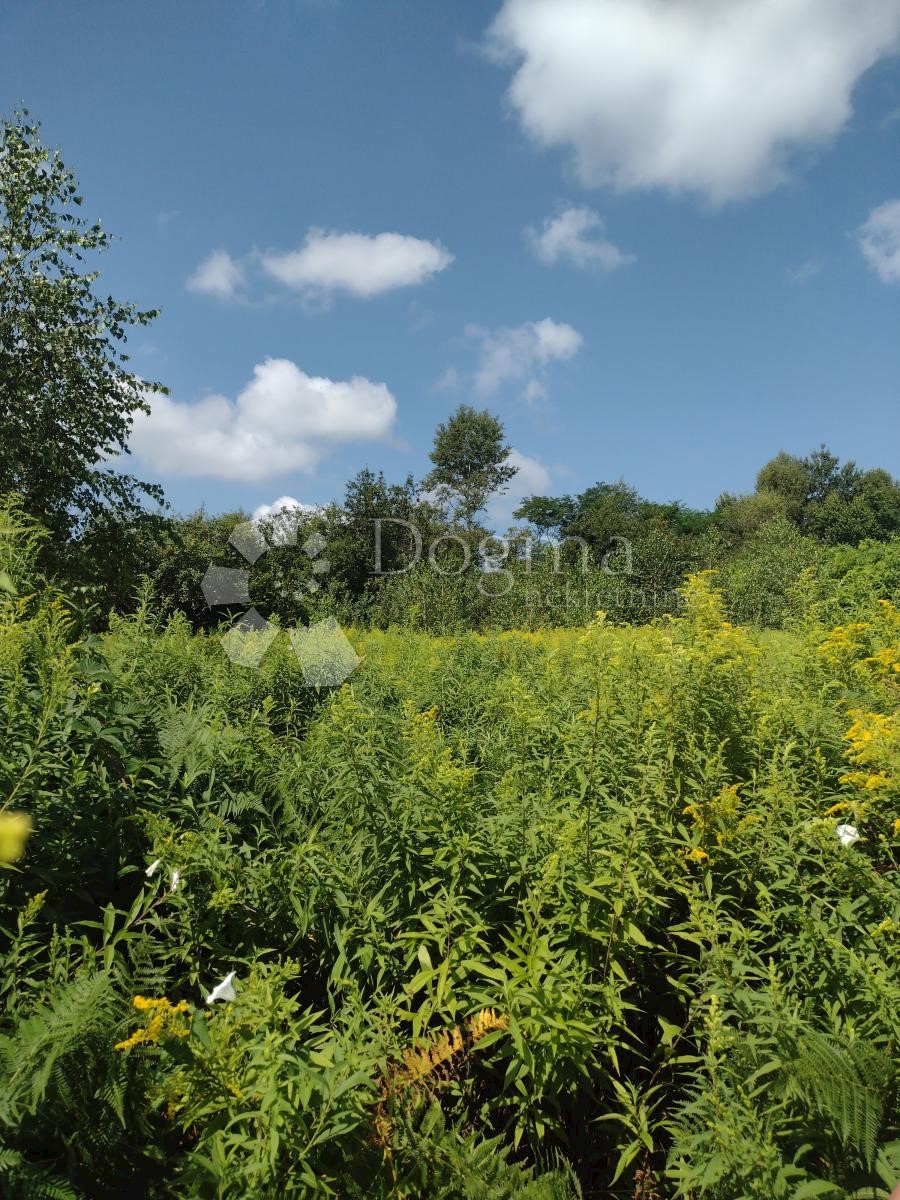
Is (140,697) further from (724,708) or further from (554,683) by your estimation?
(724,708)

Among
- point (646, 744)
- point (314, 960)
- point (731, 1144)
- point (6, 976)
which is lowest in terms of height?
point (314, 960)

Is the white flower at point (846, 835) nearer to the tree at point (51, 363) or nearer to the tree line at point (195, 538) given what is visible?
the tree line at point (195, 538)

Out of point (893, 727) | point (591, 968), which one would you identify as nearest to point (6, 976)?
point (591, 968)

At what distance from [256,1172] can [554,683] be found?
3360 mm

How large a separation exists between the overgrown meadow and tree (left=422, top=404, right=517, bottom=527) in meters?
40.6

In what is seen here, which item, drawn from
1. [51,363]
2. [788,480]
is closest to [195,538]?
[51,363]

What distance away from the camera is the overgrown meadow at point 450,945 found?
62.2 inches

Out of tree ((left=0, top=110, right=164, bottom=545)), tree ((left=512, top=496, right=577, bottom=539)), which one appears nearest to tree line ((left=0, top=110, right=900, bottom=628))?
tree ((left=0, top=110, right=164, bottom=545))

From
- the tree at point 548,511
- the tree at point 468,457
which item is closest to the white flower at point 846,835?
the tree at point 468,457

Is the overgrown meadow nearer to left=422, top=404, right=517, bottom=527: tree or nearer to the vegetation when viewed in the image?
the vegetation

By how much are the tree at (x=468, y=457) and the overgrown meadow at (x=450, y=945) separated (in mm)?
40597

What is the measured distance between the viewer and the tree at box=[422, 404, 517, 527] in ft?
144

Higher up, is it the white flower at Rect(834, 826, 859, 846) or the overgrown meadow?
the white flower at Rect(834, 826, 859, 846)

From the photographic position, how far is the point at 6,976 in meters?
1.97
